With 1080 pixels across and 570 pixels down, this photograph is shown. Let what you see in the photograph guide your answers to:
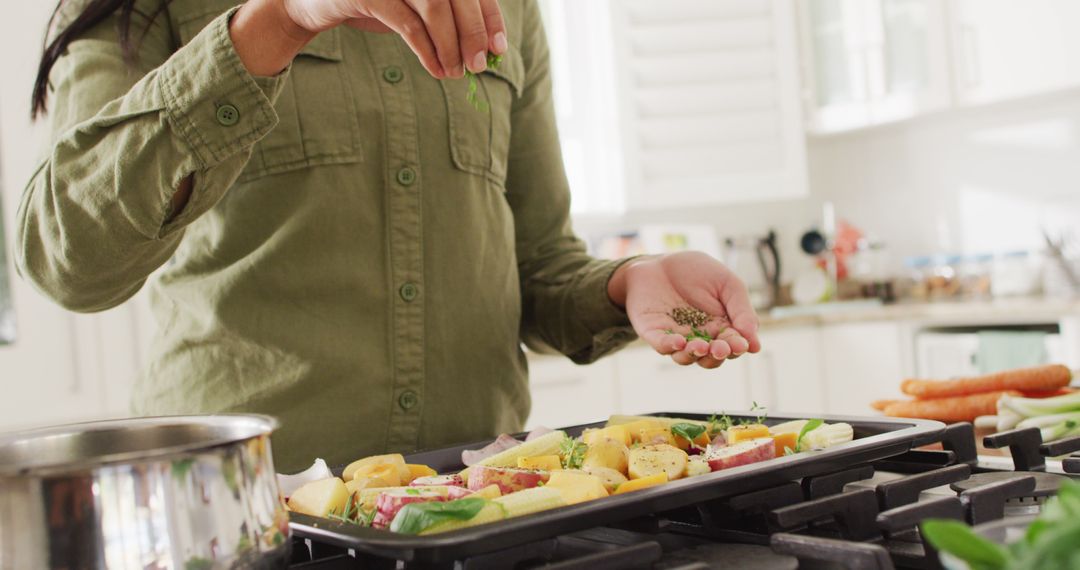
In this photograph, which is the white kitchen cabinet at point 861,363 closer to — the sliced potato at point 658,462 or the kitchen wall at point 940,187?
the kitchen wall at point 940,187

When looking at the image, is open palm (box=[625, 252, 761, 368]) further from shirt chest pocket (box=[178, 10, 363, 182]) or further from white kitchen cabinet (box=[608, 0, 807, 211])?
white kitchen cabinet (box=[608, 0, 807, 211])

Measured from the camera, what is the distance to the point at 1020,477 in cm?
66

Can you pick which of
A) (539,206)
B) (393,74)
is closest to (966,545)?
(393,74)

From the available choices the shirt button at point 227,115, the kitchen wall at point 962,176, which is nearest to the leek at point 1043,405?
the shirt button at point 227,115

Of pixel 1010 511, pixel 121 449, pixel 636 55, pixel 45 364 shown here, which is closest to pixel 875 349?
pixel 636 55

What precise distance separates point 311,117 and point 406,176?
117 millimetres

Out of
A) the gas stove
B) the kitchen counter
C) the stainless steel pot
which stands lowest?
the kitchen counter

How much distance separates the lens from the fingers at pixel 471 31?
0.71 metres

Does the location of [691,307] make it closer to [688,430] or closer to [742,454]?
[688,430]

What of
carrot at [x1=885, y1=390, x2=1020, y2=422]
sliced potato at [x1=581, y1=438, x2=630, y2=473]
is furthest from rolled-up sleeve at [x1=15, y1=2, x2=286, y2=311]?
carrot at [x1=885, y1=390, x2=1020, y2=422]

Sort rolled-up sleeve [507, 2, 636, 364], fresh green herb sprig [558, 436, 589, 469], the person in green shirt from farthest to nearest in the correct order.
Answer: rolled-up sleeve [507, 2, 636, 364], the person in green shirt, fresh green herb sprig [558, 436, 589, 469]

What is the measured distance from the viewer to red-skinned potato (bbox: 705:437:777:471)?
691 millimetres

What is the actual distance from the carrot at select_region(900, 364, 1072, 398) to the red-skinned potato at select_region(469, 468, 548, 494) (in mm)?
657

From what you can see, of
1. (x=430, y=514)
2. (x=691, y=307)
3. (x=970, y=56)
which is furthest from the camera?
(x=970, y=56)
